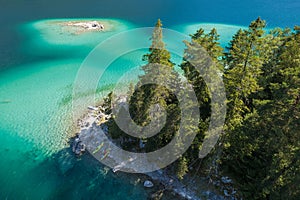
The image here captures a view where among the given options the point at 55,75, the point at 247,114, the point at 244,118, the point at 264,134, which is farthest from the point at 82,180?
the point at 55,75

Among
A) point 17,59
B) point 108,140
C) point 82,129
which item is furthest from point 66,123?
point 17,59

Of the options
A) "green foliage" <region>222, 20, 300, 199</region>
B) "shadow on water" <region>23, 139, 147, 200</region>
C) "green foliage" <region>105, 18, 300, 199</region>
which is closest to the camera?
"green foliage" <region>222, 20, 300, 199</region>

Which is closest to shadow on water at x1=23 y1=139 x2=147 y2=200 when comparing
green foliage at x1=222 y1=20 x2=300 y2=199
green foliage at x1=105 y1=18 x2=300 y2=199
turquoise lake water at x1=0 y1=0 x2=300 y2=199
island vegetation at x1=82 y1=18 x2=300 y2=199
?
turquoise lake water at x1=0 y1=0 x2=300 y2=199

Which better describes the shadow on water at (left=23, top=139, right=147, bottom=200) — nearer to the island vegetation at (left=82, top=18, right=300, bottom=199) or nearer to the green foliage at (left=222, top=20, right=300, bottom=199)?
the island vegetation at (left=82, top=18, right=300, bottom=199)

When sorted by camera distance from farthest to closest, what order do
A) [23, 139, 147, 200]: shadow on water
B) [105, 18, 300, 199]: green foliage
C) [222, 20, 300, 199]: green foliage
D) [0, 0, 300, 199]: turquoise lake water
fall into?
[0, 0, 300, 199]: turquoise lake water, [23, 139, 147, 200]: shadow on water, [105, 18, 300, 199]: green foliage, [222, 20, 300, 199]: green foliage

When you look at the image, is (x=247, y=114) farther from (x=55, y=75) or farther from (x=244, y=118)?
(x=55, y=75)

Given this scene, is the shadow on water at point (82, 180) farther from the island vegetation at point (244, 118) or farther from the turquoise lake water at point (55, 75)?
the island vegetation at point (244, 118)

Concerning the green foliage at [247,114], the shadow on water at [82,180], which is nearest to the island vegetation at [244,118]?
the green foliage at [247,114]
